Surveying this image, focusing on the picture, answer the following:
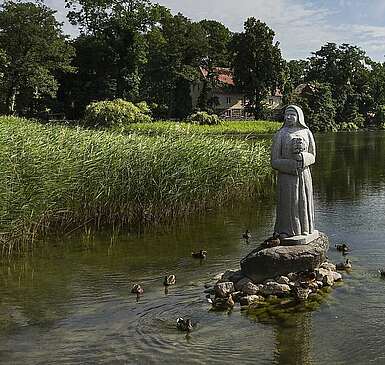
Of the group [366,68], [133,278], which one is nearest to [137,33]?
[366,68]

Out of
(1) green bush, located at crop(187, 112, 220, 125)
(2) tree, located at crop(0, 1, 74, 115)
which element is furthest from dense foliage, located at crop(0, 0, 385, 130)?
(1) green bush, located at crop(187, 112, 220, 125)

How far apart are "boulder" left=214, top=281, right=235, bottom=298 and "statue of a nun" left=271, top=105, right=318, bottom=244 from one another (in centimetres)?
162

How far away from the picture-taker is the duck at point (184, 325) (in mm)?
10000

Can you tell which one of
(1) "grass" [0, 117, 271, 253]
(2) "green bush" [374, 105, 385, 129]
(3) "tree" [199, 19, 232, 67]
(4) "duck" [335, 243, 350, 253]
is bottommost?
(4) "duck" [335, 243, 350, 253]

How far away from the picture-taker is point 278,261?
38.9ft

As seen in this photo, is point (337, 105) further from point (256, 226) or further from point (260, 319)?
→ point (260, 319)

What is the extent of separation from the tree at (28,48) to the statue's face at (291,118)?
154 feet

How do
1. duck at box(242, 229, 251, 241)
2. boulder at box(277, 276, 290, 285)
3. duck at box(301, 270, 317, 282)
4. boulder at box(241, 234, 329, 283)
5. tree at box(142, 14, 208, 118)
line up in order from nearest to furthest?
boulder at box(277, 276, 290, 285) → boulder at box(241, 234, 329, 283) → duck at box(301, 270, 317, 282) → duck at box(242, 229, 251, 241) → tree at box(142, 14, 208, 118)

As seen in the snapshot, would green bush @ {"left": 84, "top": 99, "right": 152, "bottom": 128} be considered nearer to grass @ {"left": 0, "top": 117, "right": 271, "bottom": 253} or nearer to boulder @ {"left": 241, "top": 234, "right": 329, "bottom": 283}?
grass @ {"left": 0, "top": 117, "right": 271, "bottom": 253}

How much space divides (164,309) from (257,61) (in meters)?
68.2

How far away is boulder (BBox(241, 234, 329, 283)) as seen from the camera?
39.0ft

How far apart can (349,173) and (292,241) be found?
74.8 ft

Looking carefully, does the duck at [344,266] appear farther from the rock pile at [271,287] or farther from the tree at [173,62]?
the tree at [173,62]

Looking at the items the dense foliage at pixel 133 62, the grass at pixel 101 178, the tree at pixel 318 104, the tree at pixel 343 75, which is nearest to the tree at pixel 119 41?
the dense foliage at pixel 133 62
